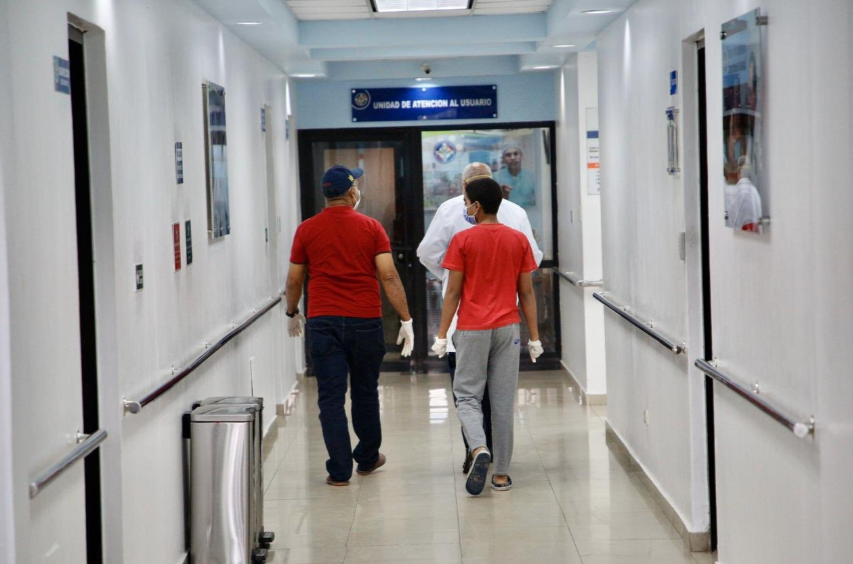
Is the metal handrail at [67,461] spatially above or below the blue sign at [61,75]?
below

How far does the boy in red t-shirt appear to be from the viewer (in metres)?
5.71

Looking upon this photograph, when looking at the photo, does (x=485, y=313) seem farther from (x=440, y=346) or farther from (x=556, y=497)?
(x=556, y=497)

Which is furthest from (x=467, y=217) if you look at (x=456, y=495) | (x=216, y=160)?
(x=456, y=495)

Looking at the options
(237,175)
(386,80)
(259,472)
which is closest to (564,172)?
(386,80)

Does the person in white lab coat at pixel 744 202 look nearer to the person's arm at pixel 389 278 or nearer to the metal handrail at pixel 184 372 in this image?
the metal handrail at pixel 184 372

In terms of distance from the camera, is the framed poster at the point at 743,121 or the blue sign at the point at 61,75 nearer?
the blue sign at the point at 61,75

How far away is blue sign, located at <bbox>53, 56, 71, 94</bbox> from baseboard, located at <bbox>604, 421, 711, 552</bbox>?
11.1 ft

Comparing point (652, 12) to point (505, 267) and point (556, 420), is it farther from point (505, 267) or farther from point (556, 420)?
point (556, 420)

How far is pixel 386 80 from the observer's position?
10.4 metres

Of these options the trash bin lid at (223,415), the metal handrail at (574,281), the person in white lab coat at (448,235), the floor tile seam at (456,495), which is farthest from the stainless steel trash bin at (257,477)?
the metal handrail at (574,281)

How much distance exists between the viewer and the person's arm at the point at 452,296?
5.75 metres

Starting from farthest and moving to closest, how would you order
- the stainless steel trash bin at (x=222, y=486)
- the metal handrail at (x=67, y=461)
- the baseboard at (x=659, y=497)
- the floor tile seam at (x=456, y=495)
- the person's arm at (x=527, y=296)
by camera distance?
1. the person's arm at (x=527, y=296)
2. the floor tile seam at (x=456, y=495)
3. the baseboard at (x=659, y=497)
4. the stainless steel trash bin at (x=222, y=486)
5. the metal handrail at (x=67, y=461)

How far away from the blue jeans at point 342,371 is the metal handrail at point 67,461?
2500 mm

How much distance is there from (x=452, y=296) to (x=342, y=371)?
85cm
